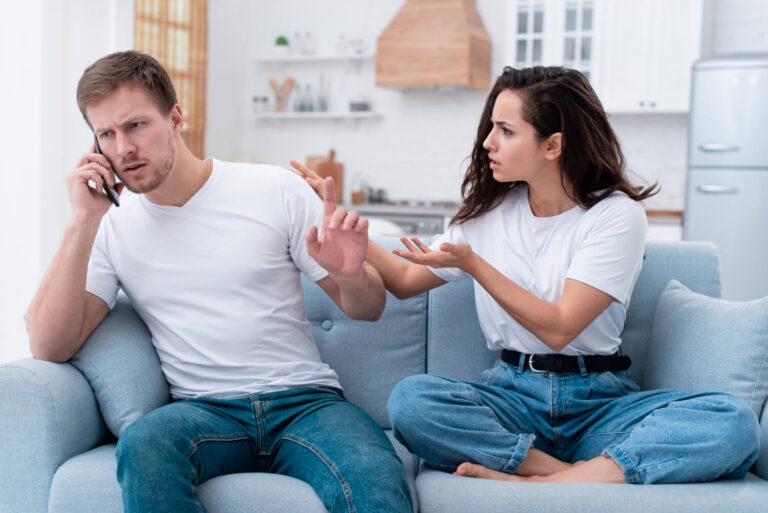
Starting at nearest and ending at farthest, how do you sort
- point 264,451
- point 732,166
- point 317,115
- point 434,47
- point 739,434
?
1. point 739,434
2. point 264,451
3. point 732,166
4. point 434,47
5. point 317,115

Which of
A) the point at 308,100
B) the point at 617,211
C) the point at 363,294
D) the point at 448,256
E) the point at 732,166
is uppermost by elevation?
the point at 308,100

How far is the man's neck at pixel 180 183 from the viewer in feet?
6.27

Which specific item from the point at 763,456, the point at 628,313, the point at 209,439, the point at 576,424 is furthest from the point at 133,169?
the point at 763,456

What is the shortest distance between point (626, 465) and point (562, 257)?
20.5 inches

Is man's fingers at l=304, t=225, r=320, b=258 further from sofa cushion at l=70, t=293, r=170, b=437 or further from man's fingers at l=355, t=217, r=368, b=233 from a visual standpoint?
sofa cushion at l=70, t=293, r=170, b=437

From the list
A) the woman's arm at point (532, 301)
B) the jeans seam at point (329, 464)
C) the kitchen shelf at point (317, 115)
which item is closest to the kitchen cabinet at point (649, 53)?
the kitchen shelf at point (317, 115)

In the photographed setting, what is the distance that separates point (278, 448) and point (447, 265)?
549mm

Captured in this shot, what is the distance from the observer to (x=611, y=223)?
6.24 ft

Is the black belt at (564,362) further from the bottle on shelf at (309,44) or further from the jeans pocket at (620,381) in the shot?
the bottle on shelf at (309,44)

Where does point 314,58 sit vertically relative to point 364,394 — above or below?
above

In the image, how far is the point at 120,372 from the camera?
182cm

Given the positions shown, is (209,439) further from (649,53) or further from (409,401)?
(649,53)

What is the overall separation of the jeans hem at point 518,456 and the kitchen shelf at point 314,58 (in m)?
4.60

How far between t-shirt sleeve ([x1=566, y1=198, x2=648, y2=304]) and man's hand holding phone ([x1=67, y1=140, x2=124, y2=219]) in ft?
3.62
